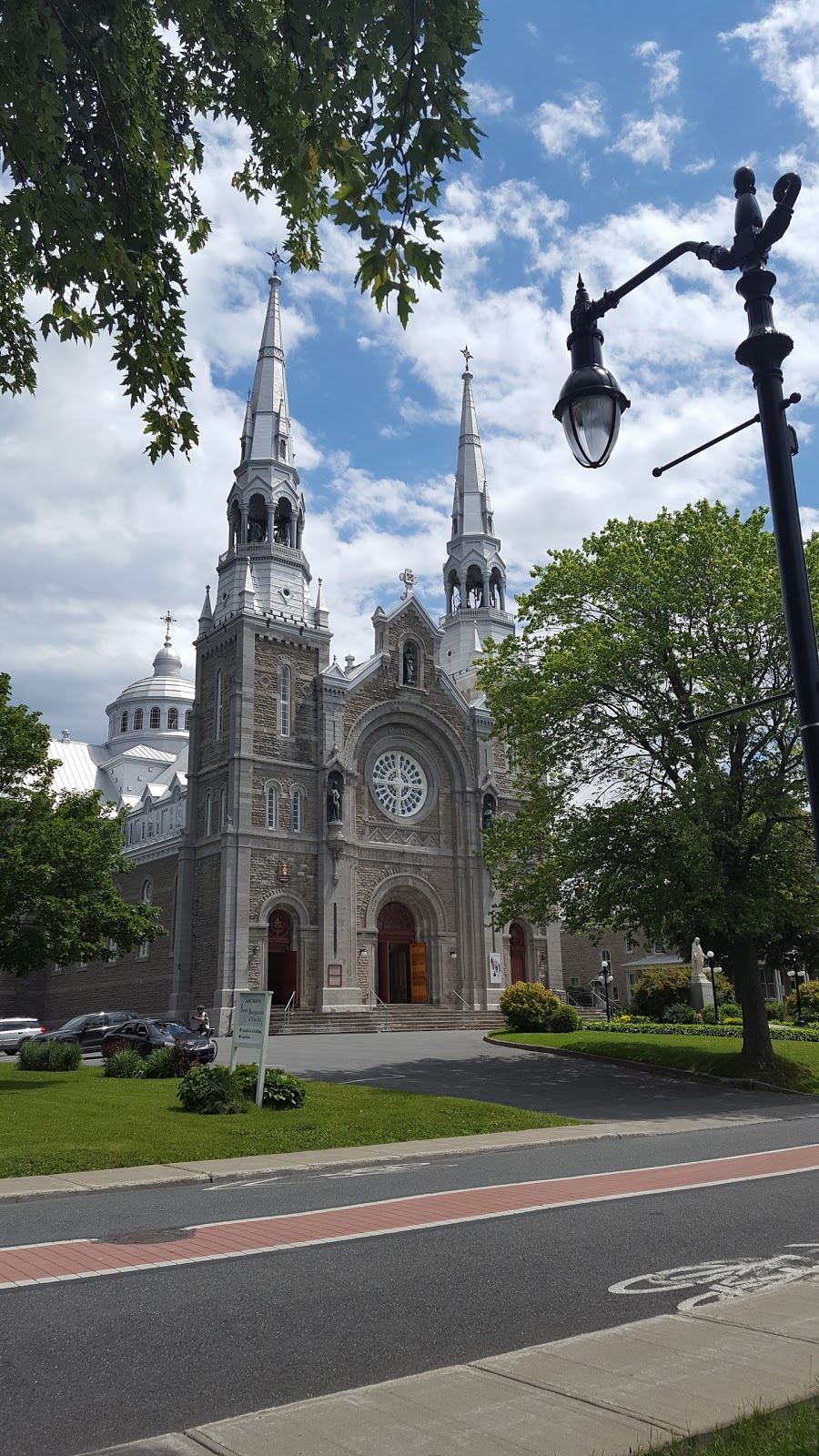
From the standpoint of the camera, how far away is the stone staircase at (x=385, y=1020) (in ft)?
140

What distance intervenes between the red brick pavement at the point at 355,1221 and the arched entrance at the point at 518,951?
1648 inches

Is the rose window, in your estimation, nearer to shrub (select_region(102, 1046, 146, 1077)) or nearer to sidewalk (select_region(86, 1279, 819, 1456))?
shrub (select_region(102, 1046, 146, 1077))

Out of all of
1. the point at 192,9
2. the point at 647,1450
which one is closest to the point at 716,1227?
the point at 647,1450

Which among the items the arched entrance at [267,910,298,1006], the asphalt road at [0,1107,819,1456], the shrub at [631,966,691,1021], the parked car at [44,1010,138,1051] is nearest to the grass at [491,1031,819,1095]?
the shrub at [631,966,691,1021]

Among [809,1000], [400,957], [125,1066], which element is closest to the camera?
[125,1066]

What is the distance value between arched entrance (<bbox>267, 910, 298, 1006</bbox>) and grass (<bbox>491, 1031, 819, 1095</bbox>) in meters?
12.2

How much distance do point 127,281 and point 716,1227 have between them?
8.81 meters

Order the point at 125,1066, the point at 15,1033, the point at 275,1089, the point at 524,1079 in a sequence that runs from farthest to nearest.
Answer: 1. the point at 15,1033
2. the point at 524,1079
3. the point at 125,1066
4. the point at 275,1089

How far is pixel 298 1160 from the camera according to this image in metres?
13.6

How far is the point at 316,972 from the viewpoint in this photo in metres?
46.3

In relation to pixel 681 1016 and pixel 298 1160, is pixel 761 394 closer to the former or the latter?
pixel 298 1160

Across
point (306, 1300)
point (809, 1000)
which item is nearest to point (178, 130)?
point (306, 1300)

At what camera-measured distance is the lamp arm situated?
651cm

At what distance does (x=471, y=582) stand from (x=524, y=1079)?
41.8 m
